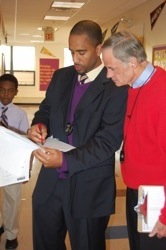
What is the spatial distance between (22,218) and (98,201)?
5.82ft

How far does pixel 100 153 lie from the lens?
1.75 m

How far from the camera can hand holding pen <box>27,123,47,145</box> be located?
183cm

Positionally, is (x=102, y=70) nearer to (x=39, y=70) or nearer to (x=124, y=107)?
A: (x=124, y=107)

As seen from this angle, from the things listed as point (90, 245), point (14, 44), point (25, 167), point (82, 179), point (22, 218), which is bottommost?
point (22, 218)

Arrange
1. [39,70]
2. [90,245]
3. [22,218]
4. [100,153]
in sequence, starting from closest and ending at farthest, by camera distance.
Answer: [100,153]
[90,245]
[22,218]
[39,70]

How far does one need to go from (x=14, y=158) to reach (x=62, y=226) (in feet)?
2.31

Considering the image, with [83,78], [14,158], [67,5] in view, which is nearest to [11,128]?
[83,78]

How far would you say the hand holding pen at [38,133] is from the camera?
1.83 meters

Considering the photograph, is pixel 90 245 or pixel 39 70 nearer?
pixel 90 245

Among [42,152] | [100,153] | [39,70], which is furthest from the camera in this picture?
[39,70]

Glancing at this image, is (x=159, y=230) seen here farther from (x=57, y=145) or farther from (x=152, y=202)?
(x=57, y=145)

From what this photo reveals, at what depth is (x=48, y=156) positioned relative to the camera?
1.60 meters

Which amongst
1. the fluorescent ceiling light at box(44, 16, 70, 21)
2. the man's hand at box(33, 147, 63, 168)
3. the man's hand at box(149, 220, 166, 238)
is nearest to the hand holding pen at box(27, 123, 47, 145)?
the man's hand at box(33, 147, 63, 168)

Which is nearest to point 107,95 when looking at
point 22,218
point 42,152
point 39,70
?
point 42,152
